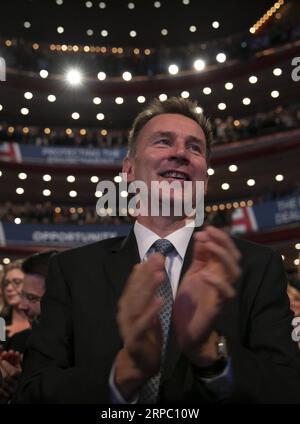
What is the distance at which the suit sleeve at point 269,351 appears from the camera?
1.65 meters

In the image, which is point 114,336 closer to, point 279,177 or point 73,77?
point 279,177

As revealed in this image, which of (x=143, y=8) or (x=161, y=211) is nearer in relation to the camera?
(x=161, y=211)

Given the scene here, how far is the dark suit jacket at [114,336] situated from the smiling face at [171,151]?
0.27 metres

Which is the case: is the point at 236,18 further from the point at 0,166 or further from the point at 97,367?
the point at 97,367

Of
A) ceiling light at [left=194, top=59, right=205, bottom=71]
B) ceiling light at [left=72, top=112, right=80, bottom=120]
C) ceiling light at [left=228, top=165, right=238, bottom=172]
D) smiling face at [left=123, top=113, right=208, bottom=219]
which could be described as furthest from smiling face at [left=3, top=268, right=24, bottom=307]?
ceiling light at [left=72, top=112, right=80, bottom=120]

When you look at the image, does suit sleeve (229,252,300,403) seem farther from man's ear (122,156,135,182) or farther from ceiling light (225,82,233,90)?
ceiling light (225,82,233,90)

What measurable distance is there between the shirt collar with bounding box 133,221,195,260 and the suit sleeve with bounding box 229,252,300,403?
306 millimetres

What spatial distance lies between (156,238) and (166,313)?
0.36 meters

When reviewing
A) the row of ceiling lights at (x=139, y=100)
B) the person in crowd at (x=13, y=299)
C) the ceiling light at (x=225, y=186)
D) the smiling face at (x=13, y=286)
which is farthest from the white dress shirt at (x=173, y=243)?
the ceiling light at (x=225, y=186)

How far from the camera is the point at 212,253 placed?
5.04 feet

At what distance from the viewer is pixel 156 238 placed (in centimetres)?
216

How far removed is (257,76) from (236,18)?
6.04 metres

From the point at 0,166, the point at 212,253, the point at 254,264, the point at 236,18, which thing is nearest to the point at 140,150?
the point at 254,264

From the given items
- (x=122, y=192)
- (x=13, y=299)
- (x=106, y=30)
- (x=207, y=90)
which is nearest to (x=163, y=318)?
(x=13, y=299)
